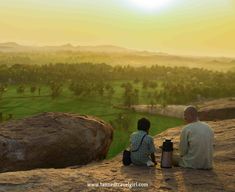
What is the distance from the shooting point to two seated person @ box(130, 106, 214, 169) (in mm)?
11570

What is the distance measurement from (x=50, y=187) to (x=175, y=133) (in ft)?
30.3

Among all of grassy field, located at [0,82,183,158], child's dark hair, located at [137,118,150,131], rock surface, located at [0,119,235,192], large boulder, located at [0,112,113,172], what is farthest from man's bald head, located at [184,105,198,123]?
grassy field, located at [0,82,183,158]

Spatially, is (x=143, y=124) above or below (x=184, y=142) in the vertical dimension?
above

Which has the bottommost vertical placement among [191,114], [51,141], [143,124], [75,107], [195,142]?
[75,107]

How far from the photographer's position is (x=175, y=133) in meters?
18.3

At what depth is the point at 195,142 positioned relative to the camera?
11.6 meters

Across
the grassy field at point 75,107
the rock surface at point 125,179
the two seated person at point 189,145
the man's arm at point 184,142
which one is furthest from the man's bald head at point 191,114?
the grassy field at point 75,107

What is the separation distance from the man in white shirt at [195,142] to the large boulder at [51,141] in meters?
6.08

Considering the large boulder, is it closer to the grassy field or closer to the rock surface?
the rock surface

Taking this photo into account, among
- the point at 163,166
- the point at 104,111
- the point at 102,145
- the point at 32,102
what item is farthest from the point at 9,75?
the point at 163,166

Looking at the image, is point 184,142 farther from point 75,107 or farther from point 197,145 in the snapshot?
point 75,107

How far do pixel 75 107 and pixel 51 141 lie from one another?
147 ft

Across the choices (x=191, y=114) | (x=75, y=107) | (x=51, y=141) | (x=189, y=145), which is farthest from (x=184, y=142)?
(x=75, y=107)

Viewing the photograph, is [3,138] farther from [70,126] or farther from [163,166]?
[163,166]
